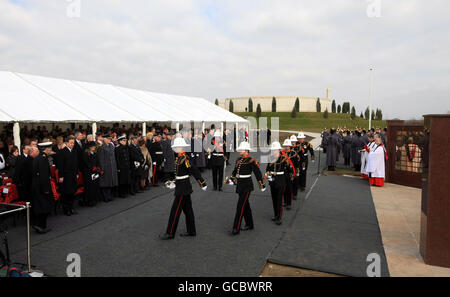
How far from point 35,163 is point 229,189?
6155 millimetres

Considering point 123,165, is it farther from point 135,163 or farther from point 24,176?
point 24,176

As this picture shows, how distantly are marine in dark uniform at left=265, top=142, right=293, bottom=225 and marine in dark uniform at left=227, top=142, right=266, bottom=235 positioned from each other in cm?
57

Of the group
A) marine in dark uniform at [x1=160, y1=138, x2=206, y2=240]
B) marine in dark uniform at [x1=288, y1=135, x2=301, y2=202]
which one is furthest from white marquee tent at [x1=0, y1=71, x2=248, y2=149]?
marine in dark uniform at [x1=288, y1=135, x2=301, y2=202]

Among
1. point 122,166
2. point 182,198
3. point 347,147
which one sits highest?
point 347,147

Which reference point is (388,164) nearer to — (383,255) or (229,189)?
(229,189)

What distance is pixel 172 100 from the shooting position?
68.5 ft

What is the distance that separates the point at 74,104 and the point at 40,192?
680cm

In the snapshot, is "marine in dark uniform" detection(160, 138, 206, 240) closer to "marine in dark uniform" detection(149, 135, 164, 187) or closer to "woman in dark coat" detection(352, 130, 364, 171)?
"marine in dark uniform" detection(149, 135, 164, 187)

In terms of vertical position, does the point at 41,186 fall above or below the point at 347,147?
below

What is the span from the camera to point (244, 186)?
6.29m

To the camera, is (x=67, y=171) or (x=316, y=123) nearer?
(x=67, y=171)

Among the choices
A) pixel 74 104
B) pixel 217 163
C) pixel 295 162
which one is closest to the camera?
pixel 295 162

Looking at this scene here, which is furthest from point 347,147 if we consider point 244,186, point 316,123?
point 316,123

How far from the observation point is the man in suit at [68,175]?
7148 mm
